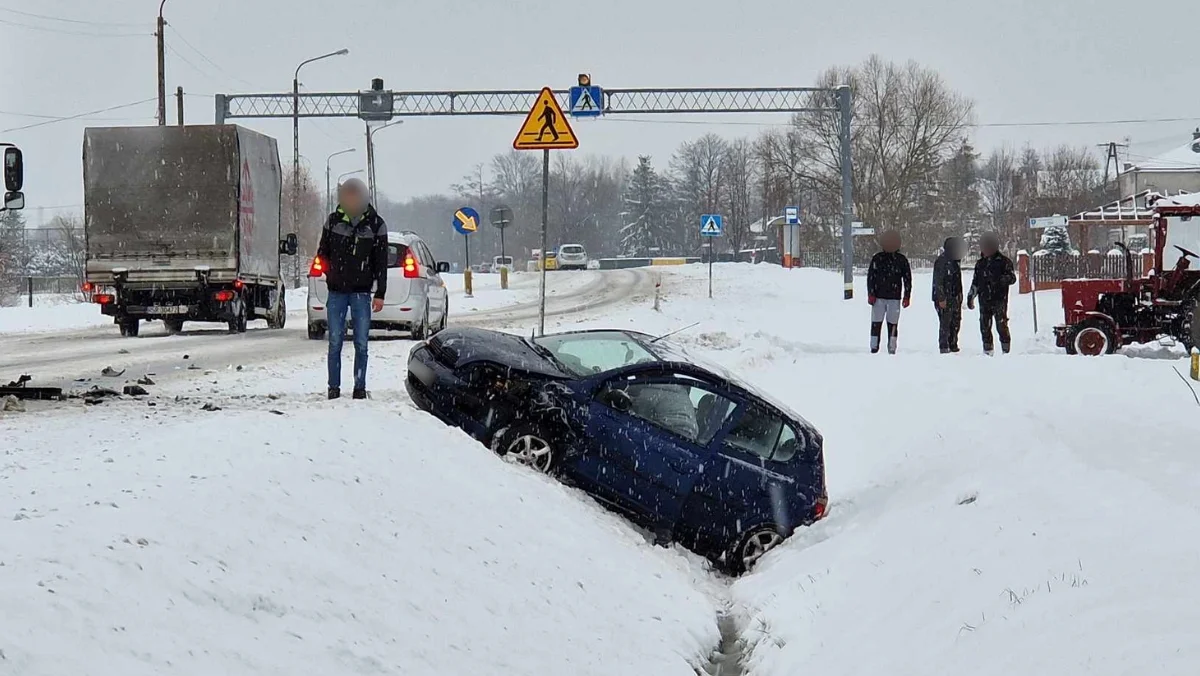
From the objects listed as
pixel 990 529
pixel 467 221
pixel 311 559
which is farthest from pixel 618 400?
pixel 467 221

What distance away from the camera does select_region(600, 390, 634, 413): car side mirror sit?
8.49 m

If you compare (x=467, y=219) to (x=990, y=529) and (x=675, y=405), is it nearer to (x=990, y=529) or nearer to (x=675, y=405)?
(x=675, y=405)

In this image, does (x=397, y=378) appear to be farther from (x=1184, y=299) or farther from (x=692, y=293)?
(x=692, y=293)

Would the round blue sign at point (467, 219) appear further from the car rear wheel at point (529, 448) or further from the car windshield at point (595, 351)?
the car rear wheel at point (529, 448)

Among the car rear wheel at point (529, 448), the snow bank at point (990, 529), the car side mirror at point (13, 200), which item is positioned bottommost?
the snow bank at point (990, 529)

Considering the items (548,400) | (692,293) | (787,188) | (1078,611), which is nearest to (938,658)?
(1078,611)

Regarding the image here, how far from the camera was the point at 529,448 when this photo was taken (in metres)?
8.44

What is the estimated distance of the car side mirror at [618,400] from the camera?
8.49 m

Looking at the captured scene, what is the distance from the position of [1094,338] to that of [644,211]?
93.2 meters

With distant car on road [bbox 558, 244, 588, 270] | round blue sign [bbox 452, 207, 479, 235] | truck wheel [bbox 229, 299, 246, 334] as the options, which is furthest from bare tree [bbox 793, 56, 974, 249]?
truck wheel [bbox 229, 299, 246, 334]

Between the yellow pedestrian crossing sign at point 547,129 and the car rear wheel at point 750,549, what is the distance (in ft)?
16.6

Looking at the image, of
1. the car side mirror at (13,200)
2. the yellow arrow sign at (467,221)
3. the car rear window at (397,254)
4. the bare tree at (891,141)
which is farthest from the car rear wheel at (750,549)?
the bare tree at (891,141)

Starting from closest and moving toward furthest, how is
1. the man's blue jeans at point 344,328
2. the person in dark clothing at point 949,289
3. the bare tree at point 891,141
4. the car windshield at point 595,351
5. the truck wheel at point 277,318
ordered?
the car windshield at point 595,351, the man's blue jeans at point 344,328, the person in dark clothing at point 949,289, the truck wheel at point 277,318, the bare tree at point 891,141

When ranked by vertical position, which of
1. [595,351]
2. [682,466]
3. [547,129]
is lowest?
[682,466]
